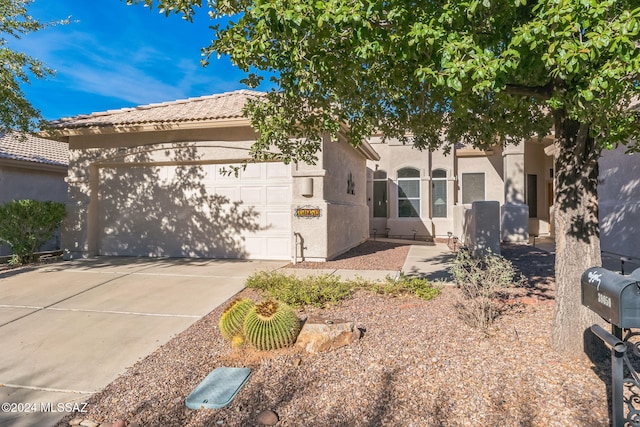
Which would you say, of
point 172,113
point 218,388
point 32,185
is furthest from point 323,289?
point 32,185

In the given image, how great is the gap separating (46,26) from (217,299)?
9024 millimetres

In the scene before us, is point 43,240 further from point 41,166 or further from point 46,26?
point 46,26

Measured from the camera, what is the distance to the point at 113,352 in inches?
169

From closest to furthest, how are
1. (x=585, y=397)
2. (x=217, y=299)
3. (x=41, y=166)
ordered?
1. (x=585, y=397)
2. (x=217, y=299)
3. (x=41, y=166)

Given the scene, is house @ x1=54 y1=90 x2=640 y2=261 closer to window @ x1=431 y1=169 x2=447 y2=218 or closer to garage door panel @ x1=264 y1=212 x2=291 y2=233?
garage door panel @ x1=264 y1=212 x2=291 y2=233

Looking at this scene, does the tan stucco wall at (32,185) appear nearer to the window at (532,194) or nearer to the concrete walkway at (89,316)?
the concrete walkway at (89,316)

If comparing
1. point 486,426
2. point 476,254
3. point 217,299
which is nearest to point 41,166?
point 217,299

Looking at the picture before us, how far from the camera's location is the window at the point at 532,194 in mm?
16359

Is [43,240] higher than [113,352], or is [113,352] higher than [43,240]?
[43,240]

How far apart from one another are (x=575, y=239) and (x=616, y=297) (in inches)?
63.4

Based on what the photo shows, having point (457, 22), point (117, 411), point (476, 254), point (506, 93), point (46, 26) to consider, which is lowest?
point (117, 411)

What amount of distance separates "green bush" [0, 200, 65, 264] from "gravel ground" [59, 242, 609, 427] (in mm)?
8442

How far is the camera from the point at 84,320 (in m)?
5.34

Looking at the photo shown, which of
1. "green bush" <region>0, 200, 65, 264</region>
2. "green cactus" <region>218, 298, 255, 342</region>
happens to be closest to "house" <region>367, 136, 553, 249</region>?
"green bush" <region>0, 200, 65, 264</region>
